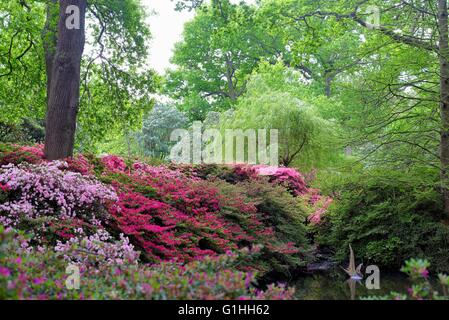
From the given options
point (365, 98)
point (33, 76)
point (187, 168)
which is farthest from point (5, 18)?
point (365, 98)

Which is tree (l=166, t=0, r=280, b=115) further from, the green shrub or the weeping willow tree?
the green shrub

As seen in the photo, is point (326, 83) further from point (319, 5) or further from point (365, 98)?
point (365, 98)

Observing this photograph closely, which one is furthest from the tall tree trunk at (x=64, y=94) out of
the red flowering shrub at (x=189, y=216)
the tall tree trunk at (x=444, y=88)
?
the tall tree trunk at (x=444, y=88)

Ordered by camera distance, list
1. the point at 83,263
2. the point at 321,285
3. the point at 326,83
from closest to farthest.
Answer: the point at 83,263
the point at 321,285
the point at 326,83

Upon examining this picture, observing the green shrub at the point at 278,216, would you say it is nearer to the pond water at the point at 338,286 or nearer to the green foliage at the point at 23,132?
→ the pond water at the point at 338,286

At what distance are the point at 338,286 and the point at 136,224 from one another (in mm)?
3071

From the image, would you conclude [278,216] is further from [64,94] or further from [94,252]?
[94,252]

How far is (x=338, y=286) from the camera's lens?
692 cm

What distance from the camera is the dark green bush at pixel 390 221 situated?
7742 millimetres

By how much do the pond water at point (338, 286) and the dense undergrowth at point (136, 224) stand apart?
0.50m

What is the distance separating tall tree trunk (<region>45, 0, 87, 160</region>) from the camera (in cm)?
723

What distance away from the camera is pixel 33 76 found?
10586 mm

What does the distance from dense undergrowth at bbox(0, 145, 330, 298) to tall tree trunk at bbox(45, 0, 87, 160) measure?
0.32 metres

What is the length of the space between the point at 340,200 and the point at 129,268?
22.2 feet
